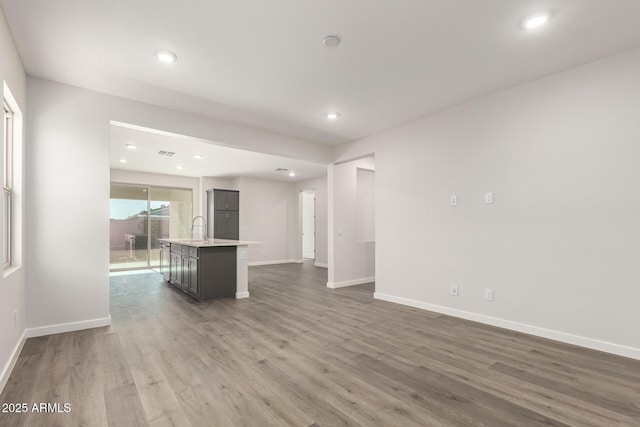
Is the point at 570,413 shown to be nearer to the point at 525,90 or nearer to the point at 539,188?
the point at 539,188

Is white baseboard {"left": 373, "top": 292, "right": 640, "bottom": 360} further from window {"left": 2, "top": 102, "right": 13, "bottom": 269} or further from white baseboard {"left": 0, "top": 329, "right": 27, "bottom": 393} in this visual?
window {"left": 2, "top": 102, "right": 13, "bottom": 269}

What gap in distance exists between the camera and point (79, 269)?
332 centimetres

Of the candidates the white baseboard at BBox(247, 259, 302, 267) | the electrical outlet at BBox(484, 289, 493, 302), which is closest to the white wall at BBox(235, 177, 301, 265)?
the white baseboard at BBox(247, 259, 302, 267)

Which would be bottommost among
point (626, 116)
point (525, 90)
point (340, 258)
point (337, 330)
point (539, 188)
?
point (337, 330)

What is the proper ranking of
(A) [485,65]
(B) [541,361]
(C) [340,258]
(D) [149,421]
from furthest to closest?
(C) [340,258] < (A) [485,65] < (B) [541,361] < (D) [149,421]

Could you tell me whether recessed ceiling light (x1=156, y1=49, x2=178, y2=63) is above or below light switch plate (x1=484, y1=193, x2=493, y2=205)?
above

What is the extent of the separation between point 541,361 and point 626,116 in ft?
7.42

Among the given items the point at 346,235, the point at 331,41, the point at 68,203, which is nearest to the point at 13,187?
the point at 68,203

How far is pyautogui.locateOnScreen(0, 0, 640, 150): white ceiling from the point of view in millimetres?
2162

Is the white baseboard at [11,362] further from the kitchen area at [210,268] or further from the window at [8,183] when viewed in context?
the kitchen area at [210,268]

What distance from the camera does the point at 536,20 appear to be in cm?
A: 227

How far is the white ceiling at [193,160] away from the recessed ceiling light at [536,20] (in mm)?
3757

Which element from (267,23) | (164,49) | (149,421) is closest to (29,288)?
(149,421)

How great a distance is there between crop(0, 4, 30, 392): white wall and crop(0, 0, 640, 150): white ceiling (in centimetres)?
16
